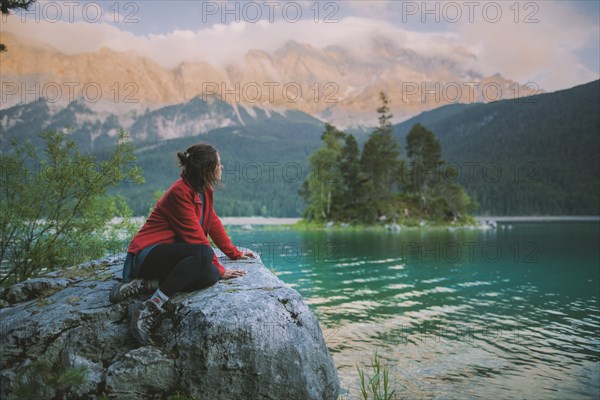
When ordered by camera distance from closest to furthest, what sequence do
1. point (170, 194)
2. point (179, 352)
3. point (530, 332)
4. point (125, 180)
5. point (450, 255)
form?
point (179, 352) < point (170, 194) < point (530, 332) < point (125, 180) < point (450, 255)

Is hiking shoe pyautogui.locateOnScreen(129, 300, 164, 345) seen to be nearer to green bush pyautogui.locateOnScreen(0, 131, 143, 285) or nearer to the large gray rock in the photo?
the large gray rock

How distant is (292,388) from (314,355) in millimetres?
572

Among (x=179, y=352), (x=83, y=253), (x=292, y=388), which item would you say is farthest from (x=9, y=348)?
(x=83, y=253)

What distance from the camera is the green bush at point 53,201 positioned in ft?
39.8

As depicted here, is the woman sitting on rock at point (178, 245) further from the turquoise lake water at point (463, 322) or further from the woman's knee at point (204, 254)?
the turquoise lake water at point (463, 322)

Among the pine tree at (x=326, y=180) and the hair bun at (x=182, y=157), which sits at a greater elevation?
the pine tree at (x=326, y=180)

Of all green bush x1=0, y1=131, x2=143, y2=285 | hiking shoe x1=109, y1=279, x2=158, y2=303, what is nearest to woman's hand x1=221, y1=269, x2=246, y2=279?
hiking shoe x1=109, y1=279, x2=158, y2=303

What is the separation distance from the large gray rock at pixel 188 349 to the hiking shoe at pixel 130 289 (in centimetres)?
13

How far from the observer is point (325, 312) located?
1574cm

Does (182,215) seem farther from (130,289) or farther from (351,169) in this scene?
(351,169)

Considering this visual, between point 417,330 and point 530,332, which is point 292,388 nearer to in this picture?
point 417,330

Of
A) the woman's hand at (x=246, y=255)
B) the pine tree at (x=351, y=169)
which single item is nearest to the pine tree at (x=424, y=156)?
the pine tree at (x=351, y=169)

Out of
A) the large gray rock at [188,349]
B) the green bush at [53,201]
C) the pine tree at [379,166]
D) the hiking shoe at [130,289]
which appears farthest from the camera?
the pine tree at [379,166]

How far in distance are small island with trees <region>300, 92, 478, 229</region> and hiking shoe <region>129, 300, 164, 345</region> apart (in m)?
70.4
